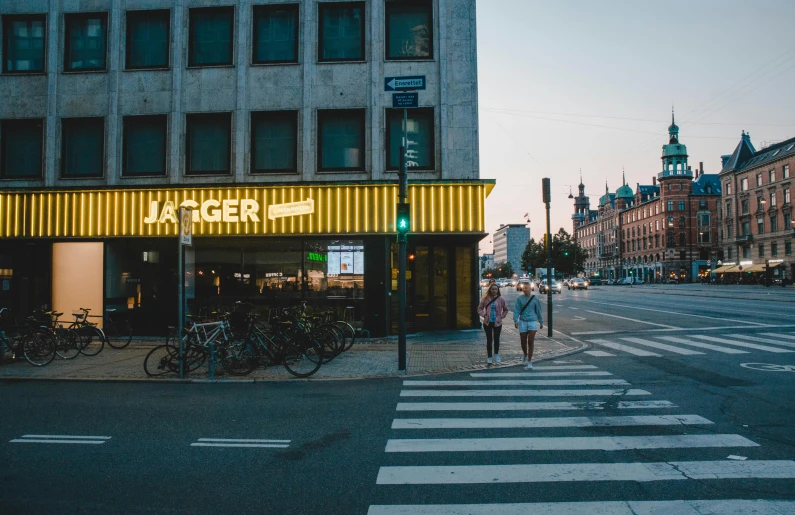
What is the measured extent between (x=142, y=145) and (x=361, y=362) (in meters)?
11.8

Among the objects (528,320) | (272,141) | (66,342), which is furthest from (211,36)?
(528,320)

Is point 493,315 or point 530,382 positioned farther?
point 493,315

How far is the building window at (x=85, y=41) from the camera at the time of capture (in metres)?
18.3

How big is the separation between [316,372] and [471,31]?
41.9 feet

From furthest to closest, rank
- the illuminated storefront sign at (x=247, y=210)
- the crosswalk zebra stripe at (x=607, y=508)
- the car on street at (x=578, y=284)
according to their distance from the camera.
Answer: the car on street at (x=578, y=284) < the illuminated storefront sign at (x=247, y=210) < the crosswalk zebra stripe at (x=607, y=508)

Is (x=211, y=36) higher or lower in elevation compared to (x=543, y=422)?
higher

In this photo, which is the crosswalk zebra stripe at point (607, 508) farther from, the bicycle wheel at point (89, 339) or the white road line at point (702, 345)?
the bicycle wheel at point (89, 339)

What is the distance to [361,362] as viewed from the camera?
40.4 ft

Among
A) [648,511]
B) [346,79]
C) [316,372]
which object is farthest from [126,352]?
[648,511]

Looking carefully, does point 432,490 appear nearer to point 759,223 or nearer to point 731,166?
point 759,223

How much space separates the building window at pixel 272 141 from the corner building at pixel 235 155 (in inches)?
1.9

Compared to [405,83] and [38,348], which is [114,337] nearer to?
[38,348]

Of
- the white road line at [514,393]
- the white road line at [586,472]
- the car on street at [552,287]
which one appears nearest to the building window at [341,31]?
the white road line at [514,393]

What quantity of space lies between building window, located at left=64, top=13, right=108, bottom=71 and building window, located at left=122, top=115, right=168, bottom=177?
2454 millimetres
